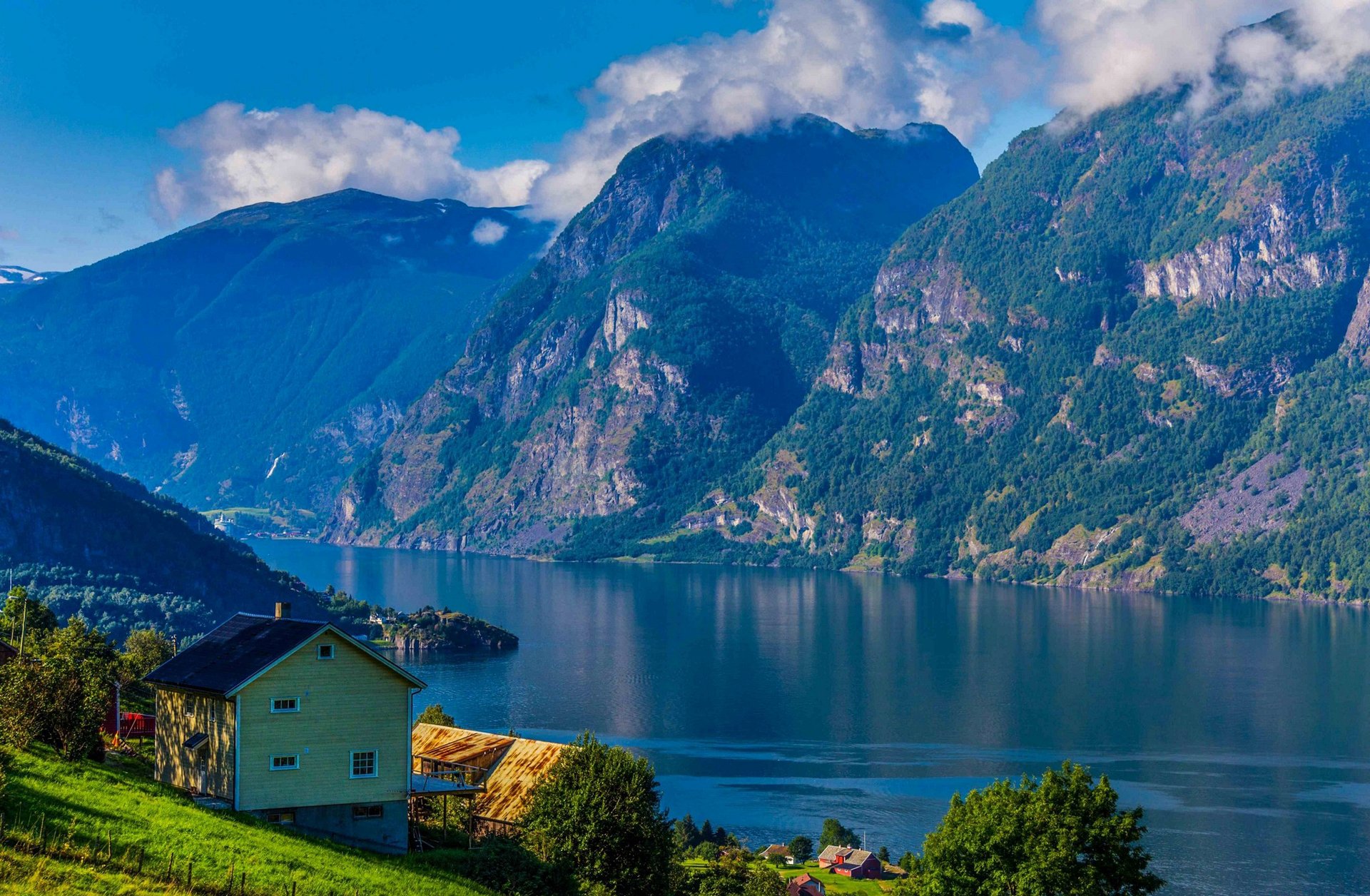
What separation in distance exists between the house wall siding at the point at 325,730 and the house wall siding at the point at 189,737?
2.82 ft

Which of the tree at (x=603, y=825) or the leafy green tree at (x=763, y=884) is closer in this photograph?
the tree at (x=603, y=825)

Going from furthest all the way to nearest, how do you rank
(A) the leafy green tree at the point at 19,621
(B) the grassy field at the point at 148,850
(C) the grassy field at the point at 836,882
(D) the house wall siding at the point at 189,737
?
(A) the leafy green tree at the point at 19,621, (C) the grassy field at the point at 836,882, (D) the house wall siding at the point at 189,737, (B) the grassy field at the point at 148,850

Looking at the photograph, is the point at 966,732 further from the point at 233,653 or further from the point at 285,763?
the point at 285,763

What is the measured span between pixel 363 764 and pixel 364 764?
1.0 inches

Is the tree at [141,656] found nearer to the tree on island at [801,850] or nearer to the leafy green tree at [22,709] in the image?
the leafy green tree at [22,709]

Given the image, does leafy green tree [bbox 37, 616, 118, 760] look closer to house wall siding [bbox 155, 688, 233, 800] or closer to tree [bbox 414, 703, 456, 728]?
house wall siding [bbox 155, 688, 233, 800]

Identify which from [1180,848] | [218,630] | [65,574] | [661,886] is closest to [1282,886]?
[1180,848]

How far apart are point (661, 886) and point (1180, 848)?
55.9 m

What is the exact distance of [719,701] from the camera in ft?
520

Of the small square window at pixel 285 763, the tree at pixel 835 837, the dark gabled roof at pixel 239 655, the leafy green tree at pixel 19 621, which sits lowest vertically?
the tree at pixel 835 837

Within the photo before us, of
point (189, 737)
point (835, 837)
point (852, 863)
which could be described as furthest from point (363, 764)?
point (835, 837)

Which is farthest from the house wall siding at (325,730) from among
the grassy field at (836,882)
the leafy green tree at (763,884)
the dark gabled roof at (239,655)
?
the grassy field at (836,882)

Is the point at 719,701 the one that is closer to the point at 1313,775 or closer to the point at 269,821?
the point at 1313,775

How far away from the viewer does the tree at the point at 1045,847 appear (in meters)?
58.6
